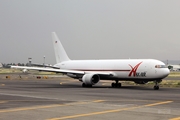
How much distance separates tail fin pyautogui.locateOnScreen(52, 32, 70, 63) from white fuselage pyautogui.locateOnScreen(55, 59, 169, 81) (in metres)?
5.66

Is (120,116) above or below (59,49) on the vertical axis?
below

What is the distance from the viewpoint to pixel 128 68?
4003 centimetres

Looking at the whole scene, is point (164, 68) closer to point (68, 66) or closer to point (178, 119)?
point (68, 66)

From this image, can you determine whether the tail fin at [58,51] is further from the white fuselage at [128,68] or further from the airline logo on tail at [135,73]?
the airline logo on tail at [135,73]

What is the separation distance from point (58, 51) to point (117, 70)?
15175 mm

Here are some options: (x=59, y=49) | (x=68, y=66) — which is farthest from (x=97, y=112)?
(x=59, y=49)

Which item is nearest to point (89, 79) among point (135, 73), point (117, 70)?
point (117, 70)

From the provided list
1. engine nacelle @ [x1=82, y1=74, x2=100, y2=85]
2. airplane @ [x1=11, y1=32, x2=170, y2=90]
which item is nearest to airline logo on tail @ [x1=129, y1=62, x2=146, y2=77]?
airplane @ [x1=11, y1=32, x2=170, y2=90]

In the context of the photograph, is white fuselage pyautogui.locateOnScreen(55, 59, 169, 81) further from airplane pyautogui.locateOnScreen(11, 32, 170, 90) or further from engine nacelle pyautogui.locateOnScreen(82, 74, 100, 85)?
engine nacelle pyautogui.locateOnScreen(82, 74, 100, 85)

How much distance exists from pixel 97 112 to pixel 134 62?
25.6 metres

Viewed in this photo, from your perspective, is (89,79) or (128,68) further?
(89,79)

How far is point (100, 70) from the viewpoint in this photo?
1745 inches

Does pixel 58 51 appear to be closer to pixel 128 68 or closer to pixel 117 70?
pixel 117 70

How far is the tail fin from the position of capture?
53219 mm
